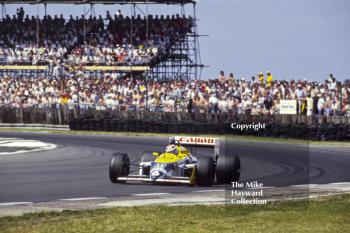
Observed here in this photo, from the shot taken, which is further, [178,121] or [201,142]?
[178,121]

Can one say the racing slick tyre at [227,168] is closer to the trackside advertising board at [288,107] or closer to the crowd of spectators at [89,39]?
the trackside advertising board at [288,107]

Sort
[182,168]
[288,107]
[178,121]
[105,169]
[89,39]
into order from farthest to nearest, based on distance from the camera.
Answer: [89,39] < [178,121] < [288,107] < [105,169] < [182,168]

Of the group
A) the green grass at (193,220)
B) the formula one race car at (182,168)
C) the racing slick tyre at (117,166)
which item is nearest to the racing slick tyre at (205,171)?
the formula one race car at (182,168)

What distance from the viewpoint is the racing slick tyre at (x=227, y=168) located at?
657 inches

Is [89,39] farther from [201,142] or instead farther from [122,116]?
[201,142]

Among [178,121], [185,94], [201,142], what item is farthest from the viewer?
[185,94]

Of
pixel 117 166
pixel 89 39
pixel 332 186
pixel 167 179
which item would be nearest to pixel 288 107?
pixel 332 186

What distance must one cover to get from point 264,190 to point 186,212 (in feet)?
12.1

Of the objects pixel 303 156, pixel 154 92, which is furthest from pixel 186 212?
pixel 154 92

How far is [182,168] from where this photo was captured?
55.1 ft

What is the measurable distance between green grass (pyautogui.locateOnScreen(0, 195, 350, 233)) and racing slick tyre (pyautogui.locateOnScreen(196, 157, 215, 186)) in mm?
2737

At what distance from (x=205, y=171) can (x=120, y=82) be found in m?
28.8

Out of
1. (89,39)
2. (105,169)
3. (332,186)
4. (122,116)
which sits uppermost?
(89,39)

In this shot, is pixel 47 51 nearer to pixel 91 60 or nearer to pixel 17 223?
pixel 91 60
